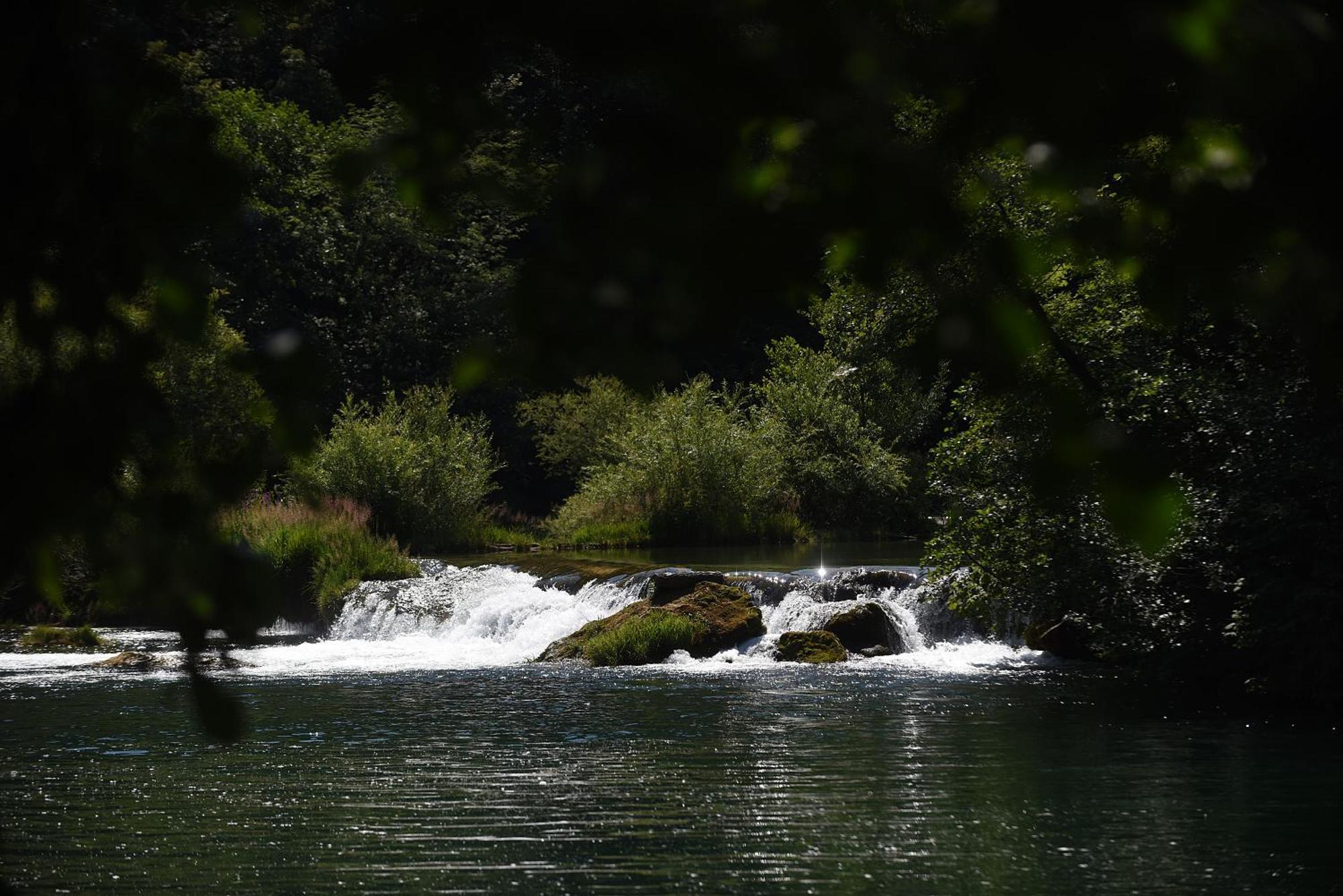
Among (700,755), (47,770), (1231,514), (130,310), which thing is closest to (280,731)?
(47,770)

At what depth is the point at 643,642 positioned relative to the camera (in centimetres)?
1816

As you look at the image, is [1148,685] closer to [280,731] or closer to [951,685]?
[951,685]

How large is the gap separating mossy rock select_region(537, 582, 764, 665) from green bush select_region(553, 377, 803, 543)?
38.7ft

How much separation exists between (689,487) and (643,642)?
1361 centimetres

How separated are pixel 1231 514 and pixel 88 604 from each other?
704 inches

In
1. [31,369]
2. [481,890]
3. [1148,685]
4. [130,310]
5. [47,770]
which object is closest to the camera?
[31,369]

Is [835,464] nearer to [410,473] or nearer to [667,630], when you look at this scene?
[410,473]

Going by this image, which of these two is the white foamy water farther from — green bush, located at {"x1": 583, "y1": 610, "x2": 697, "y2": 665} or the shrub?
the shrub

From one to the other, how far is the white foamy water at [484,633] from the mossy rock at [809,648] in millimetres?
230

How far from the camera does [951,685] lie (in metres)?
15.5

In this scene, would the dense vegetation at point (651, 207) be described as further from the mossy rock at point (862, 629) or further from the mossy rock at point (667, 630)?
the mossy rock at point (862, 629)

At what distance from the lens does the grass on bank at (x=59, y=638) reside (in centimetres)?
2048

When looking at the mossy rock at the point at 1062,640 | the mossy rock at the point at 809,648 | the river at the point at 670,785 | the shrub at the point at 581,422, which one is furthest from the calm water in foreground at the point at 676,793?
the shrub at the point at 581,422

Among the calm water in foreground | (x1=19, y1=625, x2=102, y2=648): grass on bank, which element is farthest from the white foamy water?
the calm water in foreground
